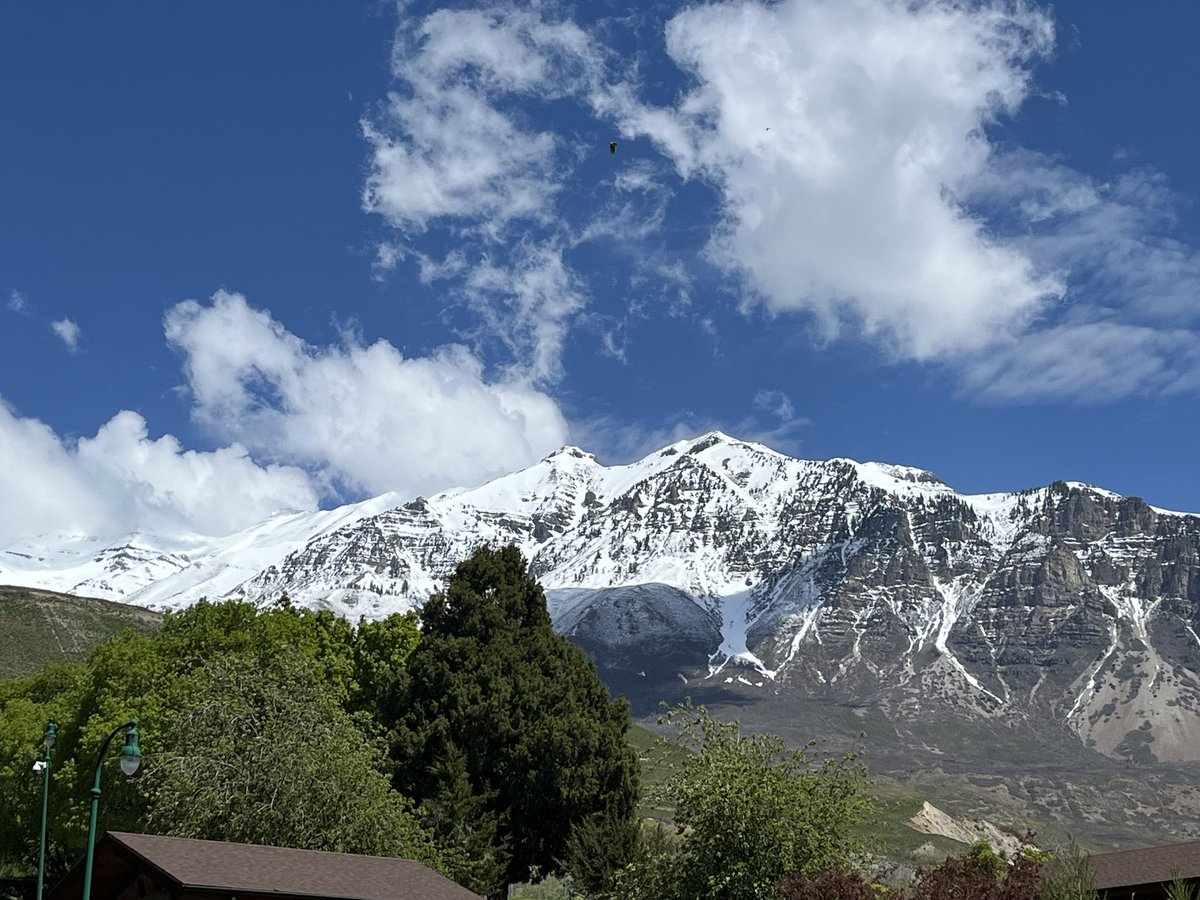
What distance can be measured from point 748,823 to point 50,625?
137m

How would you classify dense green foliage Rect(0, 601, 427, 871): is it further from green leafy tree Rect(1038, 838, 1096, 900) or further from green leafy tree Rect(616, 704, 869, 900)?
green leafy tree Rect(1038, 838, 1096, 900)

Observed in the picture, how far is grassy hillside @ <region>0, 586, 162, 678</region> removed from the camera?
482 ft

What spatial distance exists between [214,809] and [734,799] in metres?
21.1

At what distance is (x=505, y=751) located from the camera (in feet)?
216

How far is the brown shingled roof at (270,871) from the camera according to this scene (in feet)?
123

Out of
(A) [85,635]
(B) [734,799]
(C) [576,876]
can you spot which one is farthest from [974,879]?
(A) [85,635]

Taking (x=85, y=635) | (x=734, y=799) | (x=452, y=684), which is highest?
(x=85, y=635)

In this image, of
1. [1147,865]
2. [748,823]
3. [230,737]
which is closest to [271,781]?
[230,737]

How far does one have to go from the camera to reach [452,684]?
219 feet

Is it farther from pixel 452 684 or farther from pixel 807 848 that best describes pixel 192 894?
pixel 452 684

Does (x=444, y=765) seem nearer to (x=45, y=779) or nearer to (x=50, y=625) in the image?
(x=45, y=779)

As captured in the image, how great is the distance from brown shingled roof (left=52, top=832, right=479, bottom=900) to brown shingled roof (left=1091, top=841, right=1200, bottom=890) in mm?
21947

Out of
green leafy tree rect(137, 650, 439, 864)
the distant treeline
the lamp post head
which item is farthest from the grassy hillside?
the lamp post head

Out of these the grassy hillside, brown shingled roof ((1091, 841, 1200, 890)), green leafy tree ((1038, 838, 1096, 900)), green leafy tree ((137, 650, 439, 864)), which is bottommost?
brown shingled roof ((1091, 841, 1200, 890))
